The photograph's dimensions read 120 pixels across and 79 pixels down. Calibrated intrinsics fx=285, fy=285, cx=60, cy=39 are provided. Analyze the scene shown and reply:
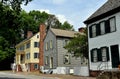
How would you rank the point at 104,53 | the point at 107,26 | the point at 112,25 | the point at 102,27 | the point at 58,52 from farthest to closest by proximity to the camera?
the point at 58,52 < the point at 102,27 < the point at 104,53 < the point at 107,26 < the point at 112,25

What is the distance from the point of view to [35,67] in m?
66.5

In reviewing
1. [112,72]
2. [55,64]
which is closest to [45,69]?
[55,64]

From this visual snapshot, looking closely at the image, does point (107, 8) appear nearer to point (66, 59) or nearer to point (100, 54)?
point (100, 54)

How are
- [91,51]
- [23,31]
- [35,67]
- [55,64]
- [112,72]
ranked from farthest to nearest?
1. [23,31]
2. [35,67]
3. [55,64]
4. [91,51]
5. [112,72]

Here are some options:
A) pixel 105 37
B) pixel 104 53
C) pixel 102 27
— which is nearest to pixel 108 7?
pixel 102 27

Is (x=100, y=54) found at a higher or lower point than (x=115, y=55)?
higher

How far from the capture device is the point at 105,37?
99.5 feet

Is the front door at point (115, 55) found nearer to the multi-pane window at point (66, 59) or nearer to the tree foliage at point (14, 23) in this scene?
the tree foliage at point (14, 23)

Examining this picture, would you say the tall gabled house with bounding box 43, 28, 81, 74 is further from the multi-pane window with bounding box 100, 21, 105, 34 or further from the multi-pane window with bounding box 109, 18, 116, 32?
the multi-pane window with bounding box 109, 18, 116, 32

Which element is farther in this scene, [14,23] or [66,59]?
[66,59]

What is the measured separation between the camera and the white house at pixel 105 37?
93.9ft

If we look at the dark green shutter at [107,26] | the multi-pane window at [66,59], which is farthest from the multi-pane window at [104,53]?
the multi-pane window at [66,59]

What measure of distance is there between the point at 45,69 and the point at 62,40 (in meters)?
6.94

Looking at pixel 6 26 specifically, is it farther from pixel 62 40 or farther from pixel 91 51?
pixel 62 40
